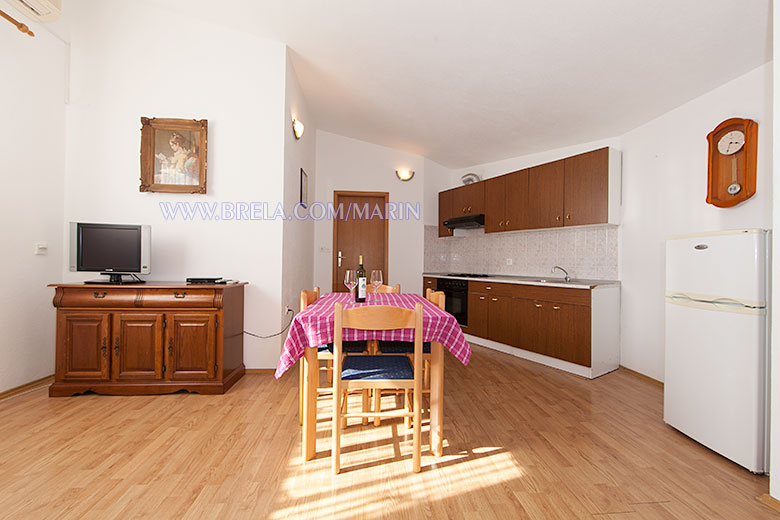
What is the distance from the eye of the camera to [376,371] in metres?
1.89

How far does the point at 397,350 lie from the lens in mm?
2287

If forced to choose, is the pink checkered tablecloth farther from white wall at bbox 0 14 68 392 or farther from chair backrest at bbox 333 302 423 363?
white wall at bbox 0 14 68 392

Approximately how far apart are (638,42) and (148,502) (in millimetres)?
3645

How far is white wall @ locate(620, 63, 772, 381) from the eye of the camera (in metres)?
2.46

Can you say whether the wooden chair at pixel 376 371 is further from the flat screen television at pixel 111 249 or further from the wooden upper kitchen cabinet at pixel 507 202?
the wooden upper kitchen cabinet at pixel 507 202

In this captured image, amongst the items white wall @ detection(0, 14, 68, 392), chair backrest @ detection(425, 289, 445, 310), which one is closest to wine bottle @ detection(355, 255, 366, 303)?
chair backrest @ detection(425, 289, 445, 310)

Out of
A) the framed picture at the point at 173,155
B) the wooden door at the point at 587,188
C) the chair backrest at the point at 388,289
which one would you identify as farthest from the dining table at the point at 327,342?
the wooden door at the point at 587,188

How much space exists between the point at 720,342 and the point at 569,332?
1.53 meters

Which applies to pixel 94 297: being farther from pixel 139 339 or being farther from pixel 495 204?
pixel 495 204

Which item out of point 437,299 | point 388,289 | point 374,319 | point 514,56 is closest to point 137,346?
point 388,289

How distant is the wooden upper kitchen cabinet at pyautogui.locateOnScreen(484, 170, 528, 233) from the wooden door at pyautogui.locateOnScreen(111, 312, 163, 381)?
3737mm

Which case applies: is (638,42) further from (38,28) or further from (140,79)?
(38,28)

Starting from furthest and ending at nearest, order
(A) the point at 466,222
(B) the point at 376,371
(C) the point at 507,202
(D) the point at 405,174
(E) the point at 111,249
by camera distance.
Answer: (D) the point at 405,174 < (A) the point at 466,222 < (C) the point at 507,202 < (E) the point at 111,249 < (B) the point at 376,371

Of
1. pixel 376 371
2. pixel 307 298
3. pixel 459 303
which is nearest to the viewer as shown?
pixel 376 371
